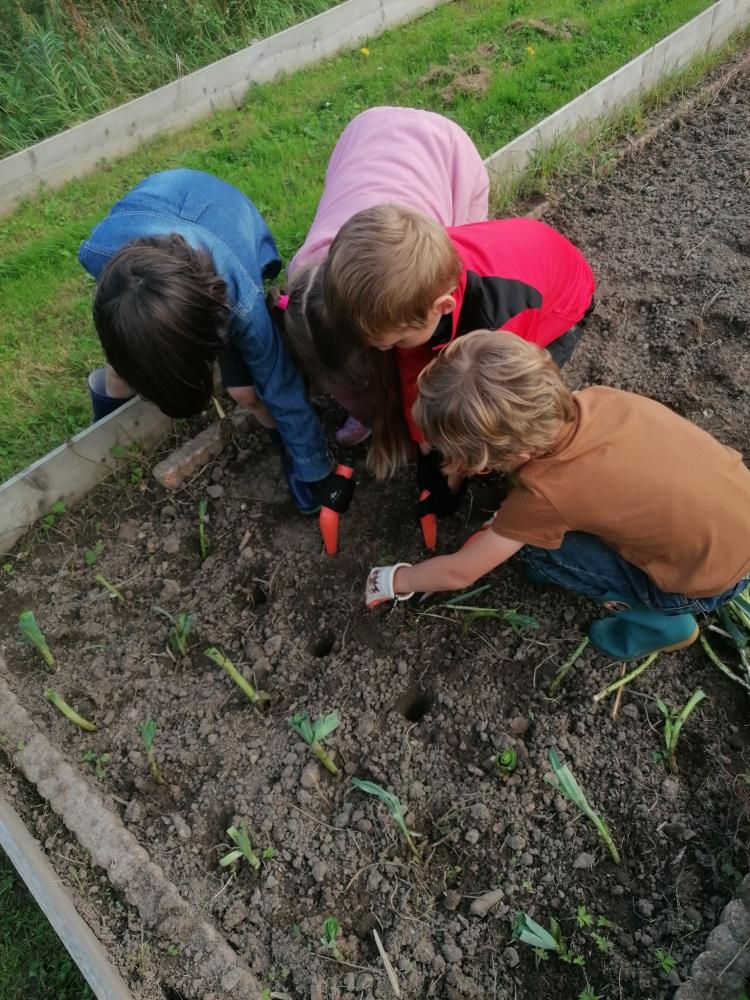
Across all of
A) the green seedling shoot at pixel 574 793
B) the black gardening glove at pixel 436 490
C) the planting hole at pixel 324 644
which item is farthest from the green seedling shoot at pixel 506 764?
the black gardening glove at pixel 436 490

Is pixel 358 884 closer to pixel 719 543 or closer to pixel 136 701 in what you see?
pixel 136 701

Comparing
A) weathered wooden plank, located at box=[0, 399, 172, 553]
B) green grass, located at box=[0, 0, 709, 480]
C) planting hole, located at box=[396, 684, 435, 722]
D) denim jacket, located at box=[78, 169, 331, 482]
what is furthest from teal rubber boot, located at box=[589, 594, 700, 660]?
green grass, located at box=[0, 0, 709, 480]

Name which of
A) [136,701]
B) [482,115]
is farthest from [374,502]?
[482,115]

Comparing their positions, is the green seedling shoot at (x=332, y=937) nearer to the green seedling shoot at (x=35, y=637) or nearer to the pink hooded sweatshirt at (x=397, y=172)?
the green seedling shoot at (x=35, y=637)

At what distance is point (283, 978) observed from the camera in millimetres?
1661

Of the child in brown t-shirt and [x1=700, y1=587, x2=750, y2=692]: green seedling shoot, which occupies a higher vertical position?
the child in brown t-shirt

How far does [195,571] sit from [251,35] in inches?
181

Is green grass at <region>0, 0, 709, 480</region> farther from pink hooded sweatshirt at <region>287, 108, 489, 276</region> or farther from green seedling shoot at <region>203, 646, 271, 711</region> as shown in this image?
green seedling shoot at <region>203, 646, 271, 711</region>

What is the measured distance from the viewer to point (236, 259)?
2.10 m

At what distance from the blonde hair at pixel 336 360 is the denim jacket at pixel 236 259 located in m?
0.08

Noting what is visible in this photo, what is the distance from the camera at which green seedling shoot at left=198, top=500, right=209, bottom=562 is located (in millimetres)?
2439

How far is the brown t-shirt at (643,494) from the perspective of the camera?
1.64 m

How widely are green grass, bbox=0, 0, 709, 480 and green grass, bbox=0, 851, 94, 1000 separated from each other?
5.18ft

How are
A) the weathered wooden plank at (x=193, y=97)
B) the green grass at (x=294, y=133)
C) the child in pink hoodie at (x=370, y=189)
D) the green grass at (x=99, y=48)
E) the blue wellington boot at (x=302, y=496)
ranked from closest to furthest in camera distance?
1. the child in pink hoodie at (x=370, y=189)
2. the blue wellington boot at (x=302, y=496)
3. the green grass at (x=294, y=133)
4. the weathered wooden plank at (x=193, y=97)
5. the green grass at (x=99, y=48)
